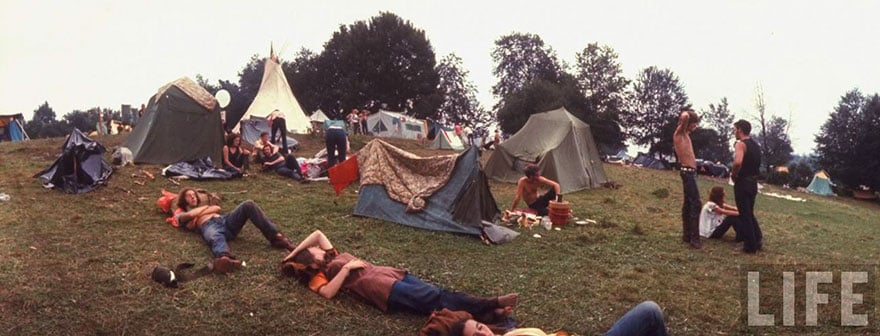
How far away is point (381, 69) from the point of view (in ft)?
126

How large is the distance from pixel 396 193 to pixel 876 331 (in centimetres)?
596

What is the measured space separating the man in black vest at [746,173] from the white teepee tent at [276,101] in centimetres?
1970

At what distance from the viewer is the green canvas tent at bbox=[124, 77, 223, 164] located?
12.9m

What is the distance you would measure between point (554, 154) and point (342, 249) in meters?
8.78

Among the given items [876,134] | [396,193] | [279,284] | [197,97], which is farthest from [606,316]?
[876,134]

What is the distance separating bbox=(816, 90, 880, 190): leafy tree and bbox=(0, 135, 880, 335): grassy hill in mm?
23408

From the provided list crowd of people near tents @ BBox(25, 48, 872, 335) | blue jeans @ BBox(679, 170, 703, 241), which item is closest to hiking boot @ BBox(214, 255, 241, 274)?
crowd of people near tents @ BBox(25, 48, 872, 335)

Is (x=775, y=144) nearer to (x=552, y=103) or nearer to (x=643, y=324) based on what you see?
(x=552, y=103)

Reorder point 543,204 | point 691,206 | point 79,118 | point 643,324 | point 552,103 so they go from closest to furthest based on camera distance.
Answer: point 643,324 → point 691,206 → point 543,204 → point 552,103 → point 79,118

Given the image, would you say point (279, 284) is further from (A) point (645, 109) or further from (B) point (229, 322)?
(A) point (645, 109)

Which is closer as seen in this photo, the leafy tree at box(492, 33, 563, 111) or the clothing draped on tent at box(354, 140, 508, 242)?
the clothing draped on tent at box(354, 140, 508, 242)

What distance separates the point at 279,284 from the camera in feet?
16.9

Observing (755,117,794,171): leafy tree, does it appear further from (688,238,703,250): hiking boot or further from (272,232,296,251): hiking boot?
(272,232,296,251): hiking boot

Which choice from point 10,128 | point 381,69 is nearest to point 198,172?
point 10,128
